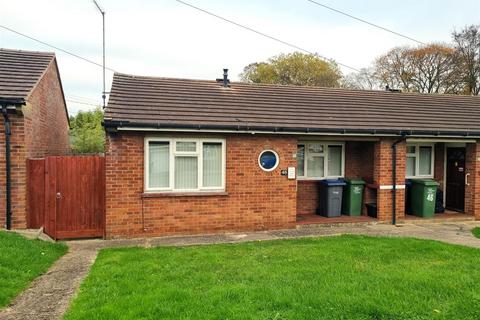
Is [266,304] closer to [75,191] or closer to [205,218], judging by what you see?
[205,218]

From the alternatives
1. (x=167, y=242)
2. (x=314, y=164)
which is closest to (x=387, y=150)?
(x=314, y=164)

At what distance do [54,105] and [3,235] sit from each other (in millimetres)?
6014

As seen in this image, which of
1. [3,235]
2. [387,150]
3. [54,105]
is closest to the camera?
[3,235]

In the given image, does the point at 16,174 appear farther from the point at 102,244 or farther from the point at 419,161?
the point at 419,161

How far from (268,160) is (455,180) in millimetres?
6875

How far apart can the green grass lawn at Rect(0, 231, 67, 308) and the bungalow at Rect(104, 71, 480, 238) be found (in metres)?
1.63

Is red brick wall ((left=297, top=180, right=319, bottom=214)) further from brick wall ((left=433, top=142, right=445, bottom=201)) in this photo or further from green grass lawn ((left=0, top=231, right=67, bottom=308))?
green grass lawn ((left=0, top=231, right=67, bottom=308))

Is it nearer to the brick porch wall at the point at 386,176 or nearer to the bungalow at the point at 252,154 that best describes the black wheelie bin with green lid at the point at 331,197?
the bungalow at the point at 252,154

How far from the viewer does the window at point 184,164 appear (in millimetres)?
9047

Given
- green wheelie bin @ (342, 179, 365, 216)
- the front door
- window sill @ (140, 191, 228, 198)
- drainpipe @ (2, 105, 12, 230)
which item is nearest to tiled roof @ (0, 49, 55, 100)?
drainpipe @ (2, 105, 12, 230)

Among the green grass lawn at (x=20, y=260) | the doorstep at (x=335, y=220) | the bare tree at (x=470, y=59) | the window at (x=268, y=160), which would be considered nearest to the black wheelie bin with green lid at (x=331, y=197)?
the doorstep at (x=335, y=220)

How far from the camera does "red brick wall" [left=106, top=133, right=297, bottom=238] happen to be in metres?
8.73

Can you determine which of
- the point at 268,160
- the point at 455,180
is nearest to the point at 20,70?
the point at 268,160

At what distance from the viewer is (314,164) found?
11789 mm
